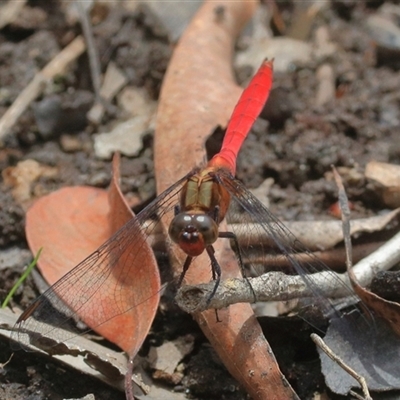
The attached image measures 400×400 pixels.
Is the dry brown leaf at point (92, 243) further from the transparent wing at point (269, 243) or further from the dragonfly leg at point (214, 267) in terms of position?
the transparent wing at point (269, 243)

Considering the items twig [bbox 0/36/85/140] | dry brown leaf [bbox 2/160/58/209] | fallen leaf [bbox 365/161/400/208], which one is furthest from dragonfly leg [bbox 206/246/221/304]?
twig [bbox 0/36/85/140]

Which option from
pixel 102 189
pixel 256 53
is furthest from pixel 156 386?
pixel 256 53

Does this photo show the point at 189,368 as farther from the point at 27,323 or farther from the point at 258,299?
the point at 27,323

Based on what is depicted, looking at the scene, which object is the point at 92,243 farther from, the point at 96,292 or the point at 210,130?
the point at 210,130

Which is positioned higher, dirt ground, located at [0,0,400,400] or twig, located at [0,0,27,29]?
twig, located at [0,0,27,29]

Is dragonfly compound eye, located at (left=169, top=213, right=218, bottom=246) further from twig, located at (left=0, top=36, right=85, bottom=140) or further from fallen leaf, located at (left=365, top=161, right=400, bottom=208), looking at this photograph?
twig, located at (left=0, top=36, right=85, bottom=140)

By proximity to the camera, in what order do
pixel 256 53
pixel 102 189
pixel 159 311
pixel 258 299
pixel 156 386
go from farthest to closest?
pixel 256 53 < pixel 102 189 < pixel 159 311 < pixel 156 386 < pixel 258 299

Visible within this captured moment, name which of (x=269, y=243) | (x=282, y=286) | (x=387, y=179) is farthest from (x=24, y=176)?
(x=387, y=179)
